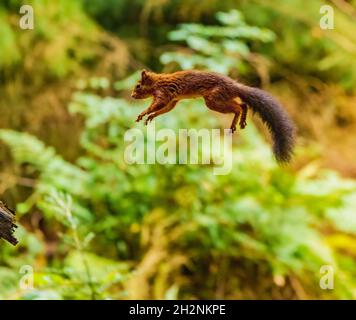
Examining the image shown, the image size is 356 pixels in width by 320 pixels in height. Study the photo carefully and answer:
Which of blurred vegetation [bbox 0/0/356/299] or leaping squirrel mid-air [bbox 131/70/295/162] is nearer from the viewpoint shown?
leaping squirrel mid-air [bbox 131/70/295/162]

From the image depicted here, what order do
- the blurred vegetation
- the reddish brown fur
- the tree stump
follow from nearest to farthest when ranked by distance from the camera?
1. the reddish brown fur
2. the tree stump
3. the blurred vegetation

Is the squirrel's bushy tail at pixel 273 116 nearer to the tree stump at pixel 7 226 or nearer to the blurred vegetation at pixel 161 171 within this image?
the tree stump at pixel 7 226

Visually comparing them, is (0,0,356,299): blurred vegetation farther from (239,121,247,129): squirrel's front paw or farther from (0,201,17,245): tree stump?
(239,121,247,129): squirrel's front paw

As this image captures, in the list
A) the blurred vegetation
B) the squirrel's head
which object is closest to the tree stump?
the squirrel's head

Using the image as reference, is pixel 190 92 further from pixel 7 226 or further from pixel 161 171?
pixel 161 171

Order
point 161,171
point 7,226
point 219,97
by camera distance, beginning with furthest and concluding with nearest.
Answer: point 161,171, point 7,226, point 219,97

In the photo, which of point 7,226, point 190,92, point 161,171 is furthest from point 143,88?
point 161,171
